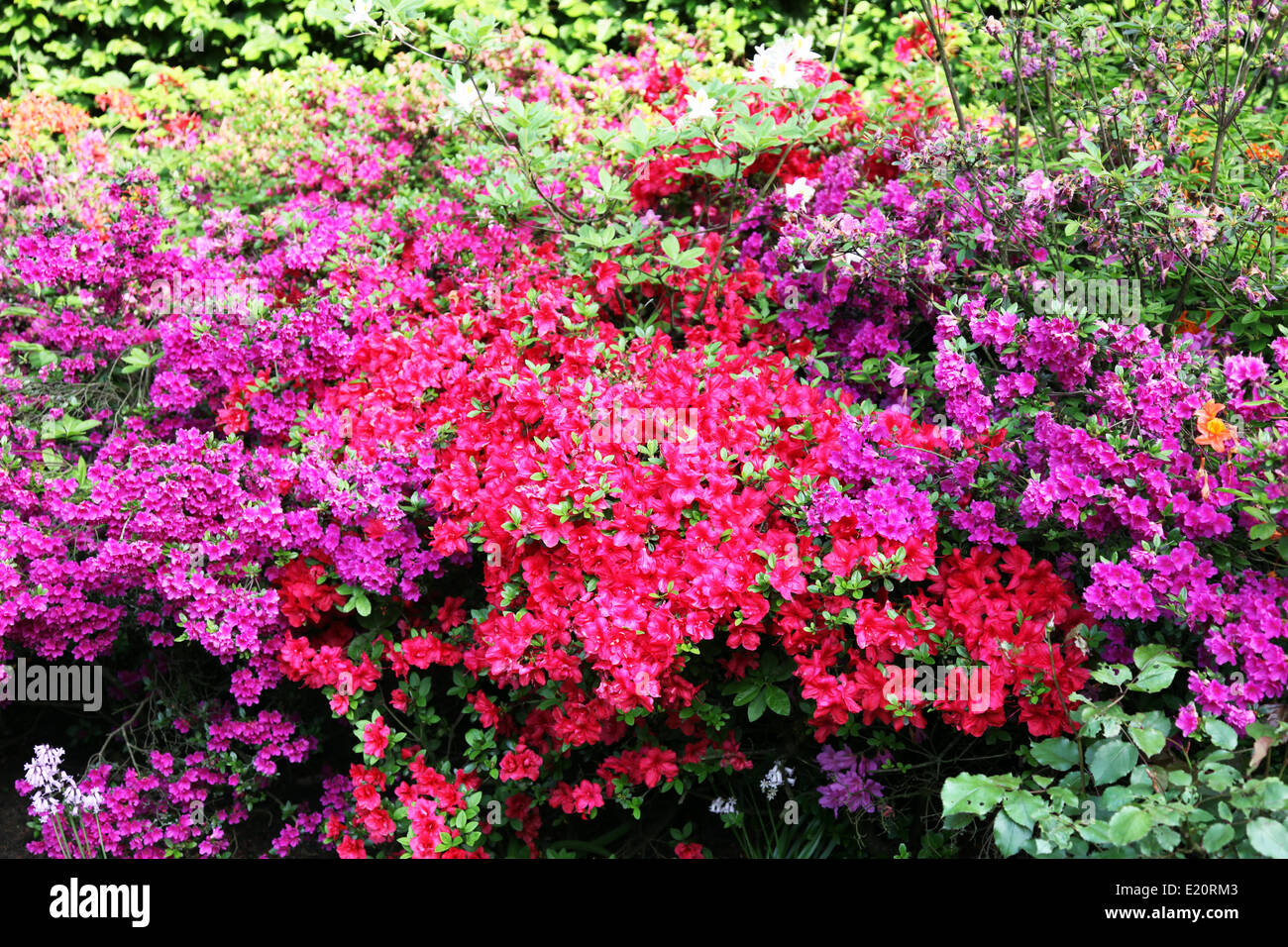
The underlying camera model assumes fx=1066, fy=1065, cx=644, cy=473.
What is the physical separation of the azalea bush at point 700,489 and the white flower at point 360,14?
0.23 feet

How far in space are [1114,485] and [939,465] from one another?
39 centimetres

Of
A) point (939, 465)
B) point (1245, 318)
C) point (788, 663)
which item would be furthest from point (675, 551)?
point (1245, 318)

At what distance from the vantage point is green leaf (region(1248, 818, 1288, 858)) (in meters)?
1.81

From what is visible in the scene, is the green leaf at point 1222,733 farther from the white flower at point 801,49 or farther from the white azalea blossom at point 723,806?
the white flower at point 801,49

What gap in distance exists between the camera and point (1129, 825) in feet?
6.09

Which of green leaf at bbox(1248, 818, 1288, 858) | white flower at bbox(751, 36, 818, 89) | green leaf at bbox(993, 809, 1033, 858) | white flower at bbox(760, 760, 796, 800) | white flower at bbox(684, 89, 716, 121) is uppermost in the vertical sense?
white flower at bbox(751, 36, 818, 89)

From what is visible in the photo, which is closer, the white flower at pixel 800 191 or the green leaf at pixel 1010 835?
the green leaf at pixel 1010 835

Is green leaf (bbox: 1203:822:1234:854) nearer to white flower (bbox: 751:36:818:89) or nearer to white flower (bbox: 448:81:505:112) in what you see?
white flower (bbox: 751:36:818:89)

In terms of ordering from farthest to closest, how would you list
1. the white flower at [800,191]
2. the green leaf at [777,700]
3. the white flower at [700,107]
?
the white flower at [800,191], the white flower at [700,107], the green leaf at [777,700]

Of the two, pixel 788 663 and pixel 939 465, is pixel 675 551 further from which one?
A: pixel 939 465

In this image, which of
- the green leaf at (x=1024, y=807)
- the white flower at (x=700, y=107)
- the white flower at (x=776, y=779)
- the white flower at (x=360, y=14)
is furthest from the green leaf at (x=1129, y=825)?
the white flower at (x=360, y=14)

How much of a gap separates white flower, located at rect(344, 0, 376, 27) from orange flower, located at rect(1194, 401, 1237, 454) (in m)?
2.32

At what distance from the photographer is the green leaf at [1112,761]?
2.05 metres

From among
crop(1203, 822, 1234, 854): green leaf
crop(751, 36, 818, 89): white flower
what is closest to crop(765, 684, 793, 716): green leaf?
crop(1203, 822, 1234, 854): green leaf
